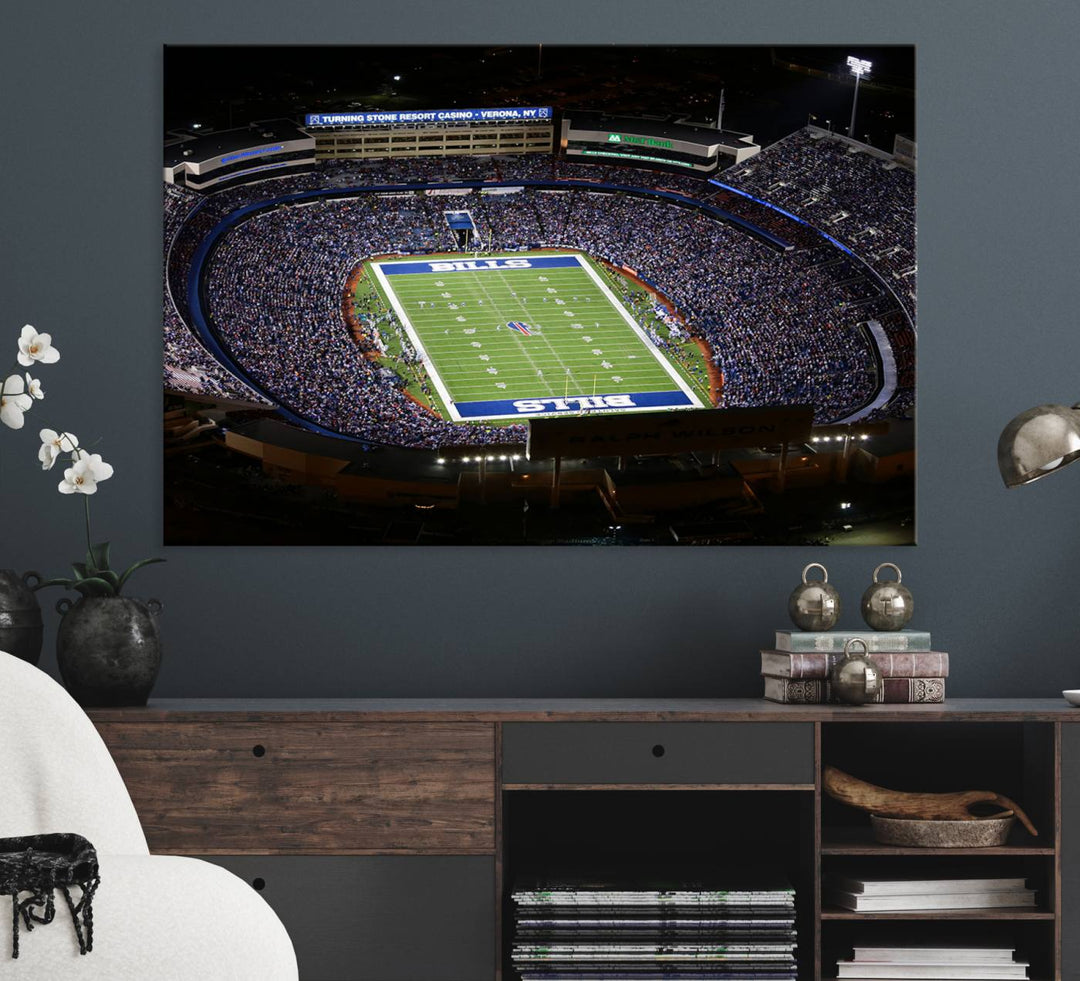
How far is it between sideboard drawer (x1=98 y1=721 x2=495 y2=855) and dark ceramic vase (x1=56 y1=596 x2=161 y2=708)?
0.31 feet

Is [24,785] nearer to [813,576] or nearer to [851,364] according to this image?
[813,576]

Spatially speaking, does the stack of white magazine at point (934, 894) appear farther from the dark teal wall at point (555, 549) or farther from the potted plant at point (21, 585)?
the potted plant at point (21, 585)

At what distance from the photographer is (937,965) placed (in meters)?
2.44

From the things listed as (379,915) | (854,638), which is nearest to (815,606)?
(854,638)

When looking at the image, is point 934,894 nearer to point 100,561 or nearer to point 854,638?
point 854,638

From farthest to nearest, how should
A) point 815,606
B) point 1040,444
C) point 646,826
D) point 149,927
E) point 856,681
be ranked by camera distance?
point 646,826 < point 815,606 < point 856,681 < point 1040,444 < point 149,927

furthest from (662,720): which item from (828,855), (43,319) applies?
(43,319)

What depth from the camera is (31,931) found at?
1544mm

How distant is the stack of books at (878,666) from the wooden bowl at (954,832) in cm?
26

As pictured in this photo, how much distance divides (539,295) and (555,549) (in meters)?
0.59

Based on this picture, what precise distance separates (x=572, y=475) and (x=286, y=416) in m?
0.67

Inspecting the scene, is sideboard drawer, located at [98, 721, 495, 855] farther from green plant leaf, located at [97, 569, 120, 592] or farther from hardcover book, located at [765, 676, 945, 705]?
hardcover book, located at [765, 676, 945, 705]

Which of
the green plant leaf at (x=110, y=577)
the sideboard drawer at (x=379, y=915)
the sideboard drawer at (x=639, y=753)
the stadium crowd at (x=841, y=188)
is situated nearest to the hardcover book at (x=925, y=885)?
the sideboard drawer at (x=639, y=753)

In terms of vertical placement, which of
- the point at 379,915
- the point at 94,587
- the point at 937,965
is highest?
the point at 94,587
